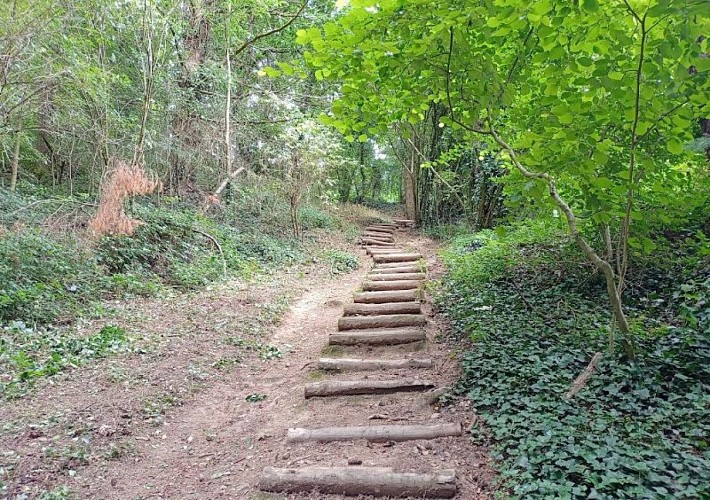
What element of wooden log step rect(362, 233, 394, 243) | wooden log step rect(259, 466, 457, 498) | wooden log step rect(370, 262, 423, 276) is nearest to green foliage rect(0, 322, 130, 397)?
wooden log step rect(259, 466, 457, 498)

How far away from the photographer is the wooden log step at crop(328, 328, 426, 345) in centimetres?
547

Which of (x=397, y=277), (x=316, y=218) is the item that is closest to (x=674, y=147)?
(x=397, y=277)

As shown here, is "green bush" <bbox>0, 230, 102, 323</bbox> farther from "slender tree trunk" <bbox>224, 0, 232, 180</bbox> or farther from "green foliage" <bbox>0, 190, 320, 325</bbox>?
"slender tree trunk" <bbox>224, 0, 232, 180</bbox>

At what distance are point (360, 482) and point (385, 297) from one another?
3954 millimetres

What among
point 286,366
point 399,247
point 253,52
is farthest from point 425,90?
point 253,52

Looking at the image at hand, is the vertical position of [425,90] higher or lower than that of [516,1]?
lower

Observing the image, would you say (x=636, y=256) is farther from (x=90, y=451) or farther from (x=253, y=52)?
(x=253, y=52)

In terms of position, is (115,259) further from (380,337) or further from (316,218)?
(316,218)

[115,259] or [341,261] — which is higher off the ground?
[115,259]

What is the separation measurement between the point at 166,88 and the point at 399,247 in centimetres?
711

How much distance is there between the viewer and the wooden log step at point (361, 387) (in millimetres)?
4363

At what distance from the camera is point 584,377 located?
3.61 meters

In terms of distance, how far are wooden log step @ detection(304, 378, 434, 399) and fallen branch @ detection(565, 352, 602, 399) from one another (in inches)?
51.3

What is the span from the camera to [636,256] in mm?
5281
